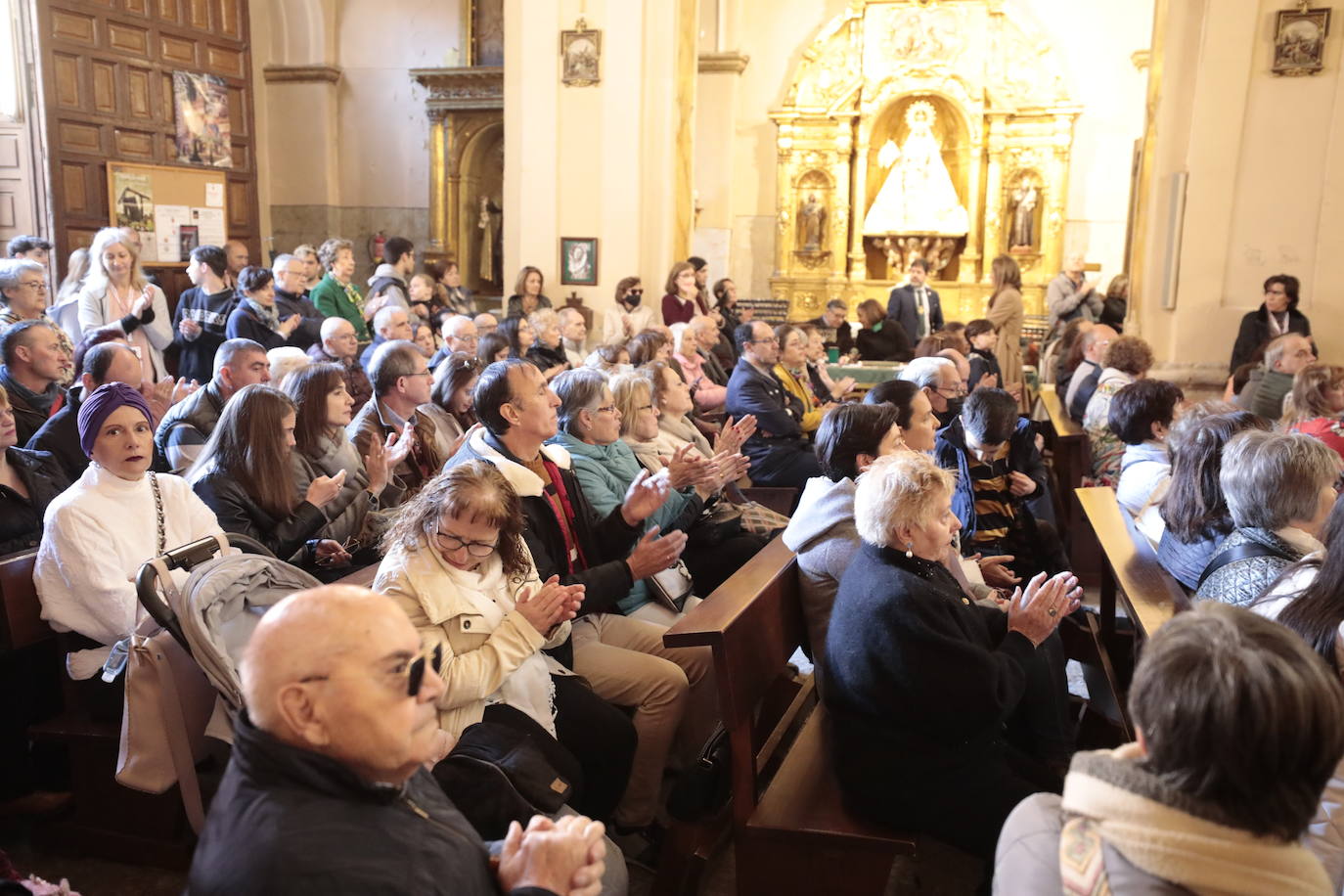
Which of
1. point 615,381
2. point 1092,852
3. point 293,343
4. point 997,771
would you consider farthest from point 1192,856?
point 293,343

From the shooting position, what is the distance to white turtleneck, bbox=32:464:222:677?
2.88 m

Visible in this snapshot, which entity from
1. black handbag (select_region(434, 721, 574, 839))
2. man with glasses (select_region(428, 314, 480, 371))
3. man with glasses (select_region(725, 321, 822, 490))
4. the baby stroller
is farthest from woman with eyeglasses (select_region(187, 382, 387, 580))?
man with glasses (select_region(725, 321, 822, 490))

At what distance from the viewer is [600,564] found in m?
3.49

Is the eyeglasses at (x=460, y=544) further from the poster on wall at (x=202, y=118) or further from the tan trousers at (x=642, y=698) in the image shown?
the poster on wall at (x=202, y=118)

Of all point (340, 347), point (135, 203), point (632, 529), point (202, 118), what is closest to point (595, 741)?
point (632, 529)

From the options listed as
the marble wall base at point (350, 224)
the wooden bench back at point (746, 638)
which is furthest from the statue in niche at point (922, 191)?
the wooden bench back at point (746, 638)

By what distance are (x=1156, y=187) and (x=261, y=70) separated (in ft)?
33.7

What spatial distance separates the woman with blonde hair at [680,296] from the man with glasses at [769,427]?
307 centimetres

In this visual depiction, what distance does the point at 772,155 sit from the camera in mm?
15195

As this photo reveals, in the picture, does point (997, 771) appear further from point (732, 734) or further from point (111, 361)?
point (111, 361)

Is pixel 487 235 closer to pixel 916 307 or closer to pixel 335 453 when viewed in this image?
pixel 916 307

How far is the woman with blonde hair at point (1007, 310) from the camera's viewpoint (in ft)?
32.5

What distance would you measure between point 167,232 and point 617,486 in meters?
8.24

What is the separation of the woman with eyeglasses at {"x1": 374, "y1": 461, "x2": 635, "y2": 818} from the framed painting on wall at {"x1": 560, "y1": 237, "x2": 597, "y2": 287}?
7185 millimetres
